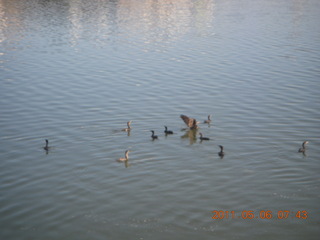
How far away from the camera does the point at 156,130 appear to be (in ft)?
65.0

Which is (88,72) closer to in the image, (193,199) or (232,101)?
(232,101)

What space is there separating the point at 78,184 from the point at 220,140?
6.34m

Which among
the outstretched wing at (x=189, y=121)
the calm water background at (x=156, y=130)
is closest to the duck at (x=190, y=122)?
the outstretched wing at (x=189, y=121)

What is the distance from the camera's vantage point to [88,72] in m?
28.8
